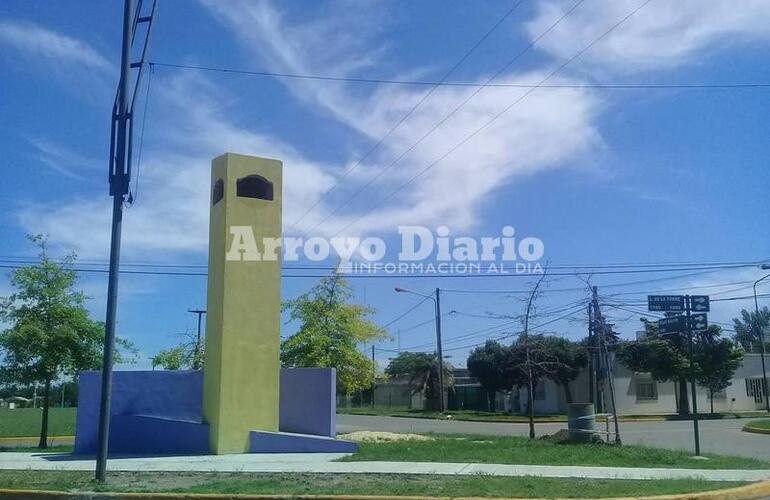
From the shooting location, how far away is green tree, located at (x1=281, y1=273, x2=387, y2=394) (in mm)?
26406

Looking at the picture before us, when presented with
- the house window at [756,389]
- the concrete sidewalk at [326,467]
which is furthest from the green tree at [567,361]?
the concrete sidewalk at [326,467]

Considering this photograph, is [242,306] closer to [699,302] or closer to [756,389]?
[699,302]

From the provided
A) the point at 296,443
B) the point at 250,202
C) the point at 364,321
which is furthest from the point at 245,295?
the point at 364,321

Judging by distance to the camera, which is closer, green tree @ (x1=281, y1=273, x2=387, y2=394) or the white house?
green tree @ (x1=281, y1=273, x2=387, y2=394)

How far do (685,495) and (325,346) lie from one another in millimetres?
17081

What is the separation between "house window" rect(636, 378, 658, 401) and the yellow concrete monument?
37711mm

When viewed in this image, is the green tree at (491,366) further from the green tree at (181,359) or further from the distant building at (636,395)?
the green tree at (181,359)

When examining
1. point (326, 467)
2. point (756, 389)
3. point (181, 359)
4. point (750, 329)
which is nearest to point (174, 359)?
point (181, 359)

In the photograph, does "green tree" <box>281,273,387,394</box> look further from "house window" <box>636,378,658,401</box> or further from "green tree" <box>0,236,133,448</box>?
"house window" <box>636,378,658,401</box>

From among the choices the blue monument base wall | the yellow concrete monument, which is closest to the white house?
the blue monument base wall

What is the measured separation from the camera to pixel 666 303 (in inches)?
706

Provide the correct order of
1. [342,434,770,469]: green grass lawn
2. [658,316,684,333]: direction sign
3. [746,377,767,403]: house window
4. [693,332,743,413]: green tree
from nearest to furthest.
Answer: [342,434,770,469]: green grass lawn
[658,316,684,333]: direction sign
[693,332,743,413]: green tree
[746,377,767,403]: house window

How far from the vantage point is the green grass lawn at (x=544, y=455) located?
15133 mm

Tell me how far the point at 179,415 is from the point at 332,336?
29.4ft
